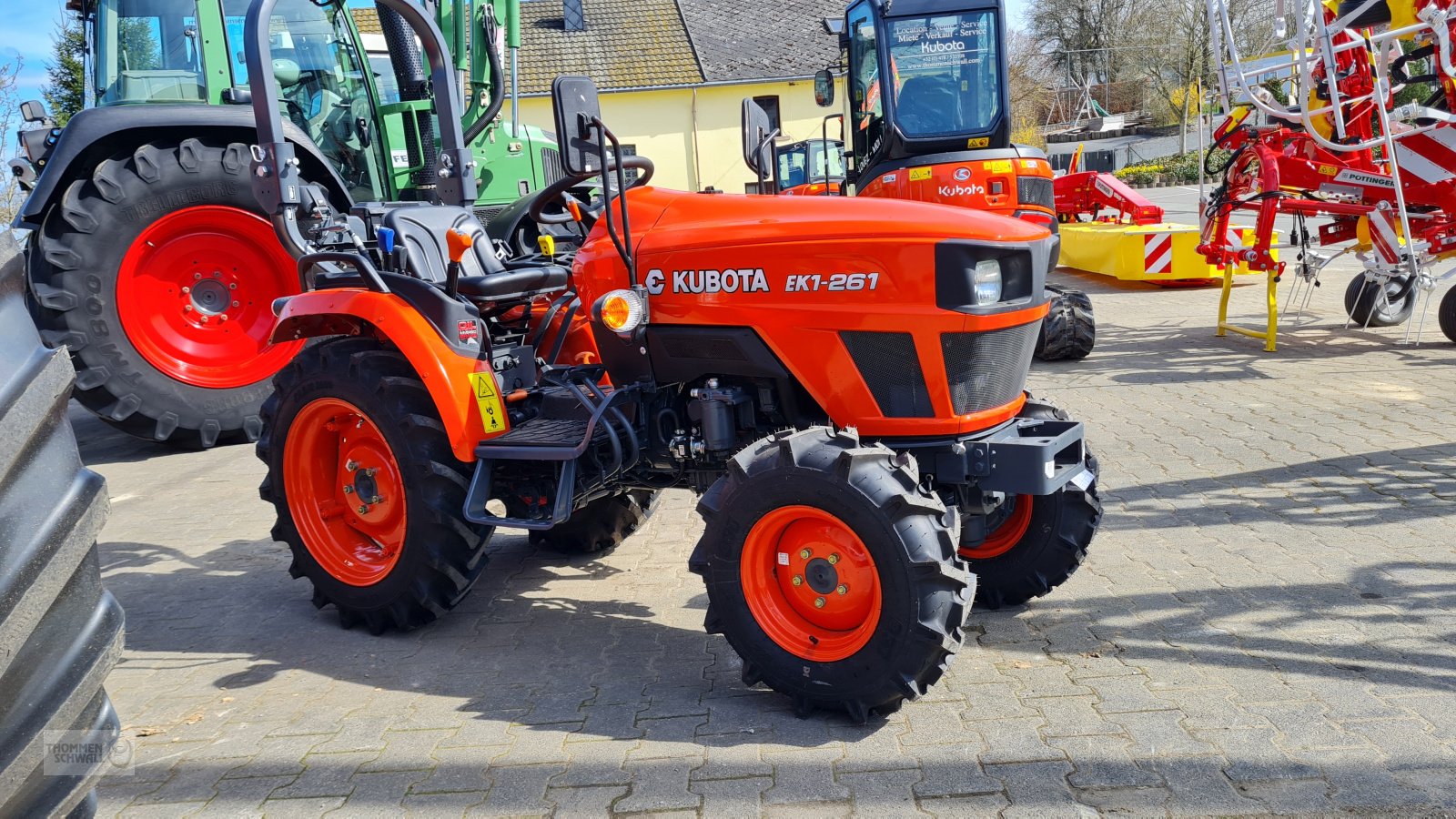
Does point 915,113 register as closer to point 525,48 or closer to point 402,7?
point 402,7

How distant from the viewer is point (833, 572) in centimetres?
318

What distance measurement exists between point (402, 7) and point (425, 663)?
253cm

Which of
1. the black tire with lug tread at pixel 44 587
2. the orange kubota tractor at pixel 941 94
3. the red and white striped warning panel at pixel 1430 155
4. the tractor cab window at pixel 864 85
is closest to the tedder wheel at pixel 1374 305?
the red and white striped warning panel at pixel 1430 155

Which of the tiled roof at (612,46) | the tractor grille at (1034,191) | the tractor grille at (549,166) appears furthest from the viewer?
the tiled roof at (612,46)

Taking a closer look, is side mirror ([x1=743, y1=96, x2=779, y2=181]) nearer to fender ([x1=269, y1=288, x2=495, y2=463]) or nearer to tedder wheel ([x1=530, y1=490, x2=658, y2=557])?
fender ([x1=269, y1=288, x2=495, y2=463])

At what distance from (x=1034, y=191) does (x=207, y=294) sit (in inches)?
242

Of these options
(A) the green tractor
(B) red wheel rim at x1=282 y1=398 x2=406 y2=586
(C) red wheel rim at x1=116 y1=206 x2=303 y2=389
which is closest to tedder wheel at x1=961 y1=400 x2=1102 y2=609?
(B) red wheel rim at x1=282 y1=398 x2=406 y2=586

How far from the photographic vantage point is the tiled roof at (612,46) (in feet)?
90.2

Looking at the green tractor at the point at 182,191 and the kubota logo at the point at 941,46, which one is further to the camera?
the kubota logo at the point at 941,46

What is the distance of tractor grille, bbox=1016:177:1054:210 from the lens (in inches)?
348

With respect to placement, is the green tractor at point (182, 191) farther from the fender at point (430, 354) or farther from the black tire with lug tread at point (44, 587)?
the black tire with lug tread at point (44, 587)

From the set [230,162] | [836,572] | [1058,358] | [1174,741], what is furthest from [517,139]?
[1174,741]

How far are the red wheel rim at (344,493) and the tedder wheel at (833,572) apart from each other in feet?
4.85

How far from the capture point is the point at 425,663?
3797 millimetres
